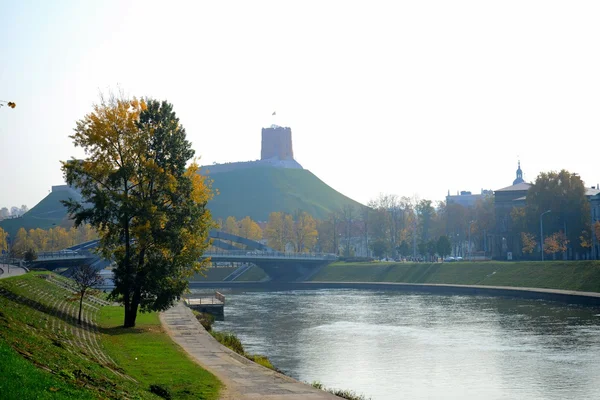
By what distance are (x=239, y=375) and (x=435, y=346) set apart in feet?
71.3

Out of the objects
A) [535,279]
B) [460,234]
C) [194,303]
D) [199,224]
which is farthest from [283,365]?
[460,234]

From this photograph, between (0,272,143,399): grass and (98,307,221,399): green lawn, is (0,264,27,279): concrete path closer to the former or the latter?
(98,307,221,399): green lawn

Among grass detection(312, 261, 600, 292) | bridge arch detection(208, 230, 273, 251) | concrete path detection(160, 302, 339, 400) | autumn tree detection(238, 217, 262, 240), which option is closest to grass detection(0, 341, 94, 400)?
concrete path detection(160, 302, 339, 400)

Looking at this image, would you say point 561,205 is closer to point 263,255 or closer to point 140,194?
point 263,255

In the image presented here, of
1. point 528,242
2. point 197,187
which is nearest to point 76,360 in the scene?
point 197,187

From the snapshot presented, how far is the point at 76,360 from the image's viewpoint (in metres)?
24.1

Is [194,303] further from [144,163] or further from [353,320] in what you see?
[144,163]

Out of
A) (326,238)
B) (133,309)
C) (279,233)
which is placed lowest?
(133,309)

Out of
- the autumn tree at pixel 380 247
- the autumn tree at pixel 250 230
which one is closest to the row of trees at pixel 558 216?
the autumn tree at pixel 380 247

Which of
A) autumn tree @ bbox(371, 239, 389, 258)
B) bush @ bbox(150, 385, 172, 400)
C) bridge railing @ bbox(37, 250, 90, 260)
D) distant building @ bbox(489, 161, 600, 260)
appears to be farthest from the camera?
autumn tree @ bbox(371, 239, 389, 258)

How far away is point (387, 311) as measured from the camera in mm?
71625

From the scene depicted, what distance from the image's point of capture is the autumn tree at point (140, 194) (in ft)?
135

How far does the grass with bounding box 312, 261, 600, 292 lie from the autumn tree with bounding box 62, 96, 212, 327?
47.2 m

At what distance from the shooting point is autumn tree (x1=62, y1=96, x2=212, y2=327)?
4103 cm
